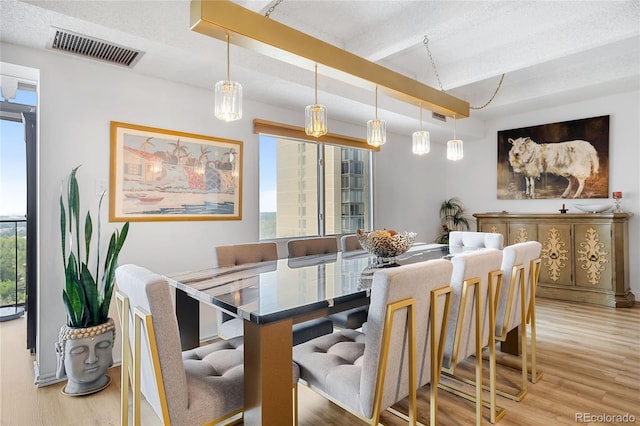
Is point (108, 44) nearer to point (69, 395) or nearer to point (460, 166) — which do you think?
point (69, 395)

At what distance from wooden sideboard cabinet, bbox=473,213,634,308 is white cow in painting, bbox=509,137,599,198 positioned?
59 cm

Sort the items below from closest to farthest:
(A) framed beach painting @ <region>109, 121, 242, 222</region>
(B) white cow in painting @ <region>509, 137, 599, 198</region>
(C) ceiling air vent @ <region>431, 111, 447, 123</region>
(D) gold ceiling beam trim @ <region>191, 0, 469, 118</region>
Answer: (D) gold ceiling beam trim @ <region>191, 0, 469, 118</region>, (A) framed beach painting @ <region>109, 121, 242, 222</region>, (C) ceiling air vent @ <region>431, 111, 447, 123</region>, (B) white cow in painting @ <region>509, 137, 599, 198</region>

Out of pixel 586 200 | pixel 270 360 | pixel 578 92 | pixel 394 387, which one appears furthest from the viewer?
pixel 586 200

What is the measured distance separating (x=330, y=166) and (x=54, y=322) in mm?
3081

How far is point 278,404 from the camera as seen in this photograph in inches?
51.6

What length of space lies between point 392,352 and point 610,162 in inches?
186

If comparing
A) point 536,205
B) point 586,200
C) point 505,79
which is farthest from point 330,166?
point 586,200

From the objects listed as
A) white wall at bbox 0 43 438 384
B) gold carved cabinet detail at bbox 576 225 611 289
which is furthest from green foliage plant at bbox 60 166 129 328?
gold carved cabinet detail at bbox 576 225 611 289

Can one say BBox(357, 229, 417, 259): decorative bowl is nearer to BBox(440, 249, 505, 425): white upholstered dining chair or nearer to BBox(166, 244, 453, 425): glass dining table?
BBox(166, 244, 453, 425): glass dining table

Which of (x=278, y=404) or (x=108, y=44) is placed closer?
(x=278, y=404)

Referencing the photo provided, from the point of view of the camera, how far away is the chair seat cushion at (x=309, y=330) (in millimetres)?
2072

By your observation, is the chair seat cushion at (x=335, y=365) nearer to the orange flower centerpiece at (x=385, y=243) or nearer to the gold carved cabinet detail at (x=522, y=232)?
the orange flower centerpiece at (x=385, y=243)

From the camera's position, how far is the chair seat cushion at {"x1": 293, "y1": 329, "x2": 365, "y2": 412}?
142 centimetres

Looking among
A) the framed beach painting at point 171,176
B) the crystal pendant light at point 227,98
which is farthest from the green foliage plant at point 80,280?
the crystal pendant light at point 227,98
